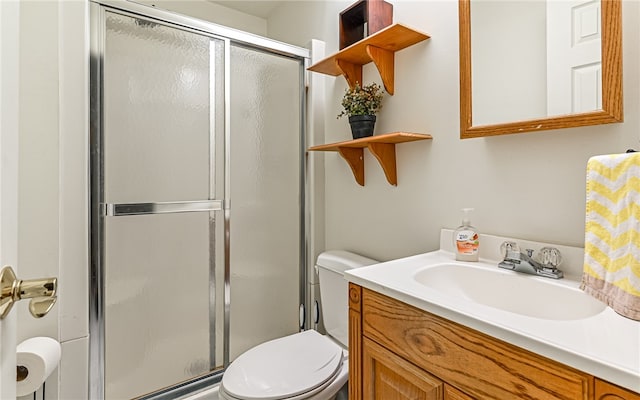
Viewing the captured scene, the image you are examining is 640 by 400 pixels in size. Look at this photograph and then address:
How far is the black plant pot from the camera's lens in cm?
141

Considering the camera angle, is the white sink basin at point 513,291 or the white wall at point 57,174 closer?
the white sink basin at point 513,291

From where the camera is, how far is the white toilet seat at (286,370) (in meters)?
1.09

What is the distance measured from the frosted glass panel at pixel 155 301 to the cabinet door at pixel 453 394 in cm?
121

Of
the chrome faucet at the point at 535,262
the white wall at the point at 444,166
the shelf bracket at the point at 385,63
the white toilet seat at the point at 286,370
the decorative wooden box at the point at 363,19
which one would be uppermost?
the decorative wooden box at the point at 363,19

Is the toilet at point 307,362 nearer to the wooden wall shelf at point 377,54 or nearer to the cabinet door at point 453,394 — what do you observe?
the cabinet door at point 453,394

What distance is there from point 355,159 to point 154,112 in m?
0.92

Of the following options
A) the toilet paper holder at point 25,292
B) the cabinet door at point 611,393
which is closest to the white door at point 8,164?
the toilet paper holder at point 25,292

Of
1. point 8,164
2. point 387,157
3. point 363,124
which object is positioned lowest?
point 8,164

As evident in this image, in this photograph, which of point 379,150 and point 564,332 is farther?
point 379,150

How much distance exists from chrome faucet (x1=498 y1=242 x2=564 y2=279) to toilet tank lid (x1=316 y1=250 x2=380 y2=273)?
1.94 feet

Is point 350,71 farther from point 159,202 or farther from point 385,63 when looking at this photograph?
point 159,202

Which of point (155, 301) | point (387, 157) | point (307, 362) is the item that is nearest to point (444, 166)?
point (387, 157)

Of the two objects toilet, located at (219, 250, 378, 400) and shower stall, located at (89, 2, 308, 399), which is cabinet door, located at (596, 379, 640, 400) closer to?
toilet, located at (219, 250, 378, 400)

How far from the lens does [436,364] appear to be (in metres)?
0.69
